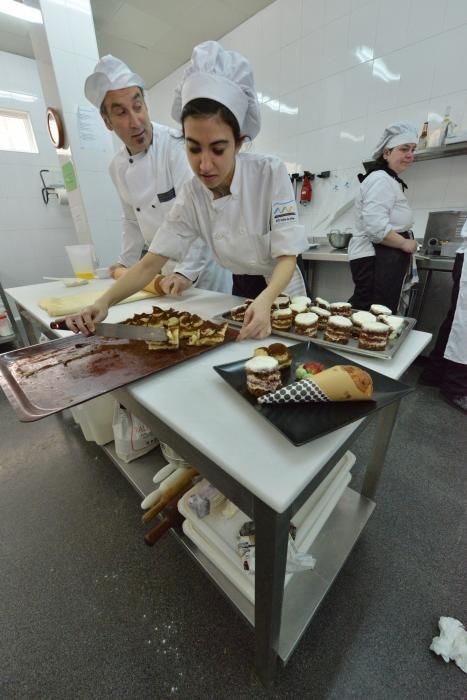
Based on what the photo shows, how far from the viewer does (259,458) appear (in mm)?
517

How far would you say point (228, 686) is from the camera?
2.91ft

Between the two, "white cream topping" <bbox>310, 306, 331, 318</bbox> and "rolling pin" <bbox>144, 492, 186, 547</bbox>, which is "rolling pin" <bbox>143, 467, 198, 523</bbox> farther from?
"white cream topping" <bbox>310, 306, 331, 318</bbox>

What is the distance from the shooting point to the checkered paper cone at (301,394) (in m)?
0.59

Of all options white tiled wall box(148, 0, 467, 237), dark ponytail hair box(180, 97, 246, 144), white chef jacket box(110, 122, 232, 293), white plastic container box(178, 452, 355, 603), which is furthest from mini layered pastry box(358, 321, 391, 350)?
white tiled wall box(148, 0, 467, 237)

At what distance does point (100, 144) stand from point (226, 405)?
9.94 feet

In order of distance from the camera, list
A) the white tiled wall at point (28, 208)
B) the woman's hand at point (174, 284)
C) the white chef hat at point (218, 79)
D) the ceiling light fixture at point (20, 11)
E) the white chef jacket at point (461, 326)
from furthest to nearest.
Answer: the white tiled wall at point (28, 208)
the ceiling light fixture at point (20, 11)
the white chef jacket at point (461, 326)
the woman's hand at point (174, 284)
the white chef hat at point (218, 79)

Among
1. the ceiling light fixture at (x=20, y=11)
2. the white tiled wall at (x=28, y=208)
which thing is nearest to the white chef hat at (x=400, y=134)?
the ceiling light fixture at (x=20, y=11)

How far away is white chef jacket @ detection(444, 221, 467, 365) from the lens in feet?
6.17

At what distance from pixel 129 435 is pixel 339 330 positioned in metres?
1.12

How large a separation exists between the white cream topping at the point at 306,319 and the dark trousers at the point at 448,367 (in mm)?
1589

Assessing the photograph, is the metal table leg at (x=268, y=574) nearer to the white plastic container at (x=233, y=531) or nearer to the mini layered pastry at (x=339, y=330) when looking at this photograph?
the white plastic container at (x=233, y=531)

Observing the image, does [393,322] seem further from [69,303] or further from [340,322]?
[69,303]

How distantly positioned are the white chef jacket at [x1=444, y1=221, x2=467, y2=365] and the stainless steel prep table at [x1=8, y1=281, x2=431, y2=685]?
1269 mm

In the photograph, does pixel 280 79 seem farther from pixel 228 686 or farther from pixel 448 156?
pixel 228 686
